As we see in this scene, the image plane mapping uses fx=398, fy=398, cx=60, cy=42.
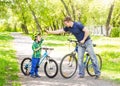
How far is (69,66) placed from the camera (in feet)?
41.1

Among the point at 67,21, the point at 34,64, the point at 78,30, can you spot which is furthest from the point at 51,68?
the point at 67,21

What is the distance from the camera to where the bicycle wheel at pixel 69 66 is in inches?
478

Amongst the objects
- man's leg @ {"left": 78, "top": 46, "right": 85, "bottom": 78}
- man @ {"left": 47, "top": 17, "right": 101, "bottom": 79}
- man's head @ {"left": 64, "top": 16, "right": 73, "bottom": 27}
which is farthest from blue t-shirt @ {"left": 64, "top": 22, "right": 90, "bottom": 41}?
man's leg @ {"left": 78, "top": 46, "right": 85, "bottom": 78}

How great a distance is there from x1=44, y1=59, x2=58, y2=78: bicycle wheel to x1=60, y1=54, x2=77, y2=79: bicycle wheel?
24 cm

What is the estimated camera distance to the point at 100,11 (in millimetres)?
72875

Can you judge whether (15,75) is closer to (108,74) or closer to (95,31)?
(108,74)

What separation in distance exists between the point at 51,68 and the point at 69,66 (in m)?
0.69

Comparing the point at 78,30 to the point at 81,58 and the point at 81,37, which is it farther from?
the point at 81,58

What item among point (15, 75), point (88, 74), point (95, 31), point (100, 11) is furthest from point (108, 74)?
point (95, 31)

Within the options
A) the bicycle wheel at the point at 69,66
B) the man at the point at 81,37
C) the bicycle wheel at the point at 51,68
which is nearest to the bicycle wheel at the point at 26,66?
the bicycle wheel at the point at 51,68

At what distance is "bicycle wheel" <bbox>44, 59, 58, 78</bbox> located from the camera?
39.7 feet

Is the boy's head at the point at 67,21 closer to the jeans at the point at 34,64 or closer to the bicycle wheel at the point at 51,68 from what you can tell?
the bicycle wheel at the point at 51,68

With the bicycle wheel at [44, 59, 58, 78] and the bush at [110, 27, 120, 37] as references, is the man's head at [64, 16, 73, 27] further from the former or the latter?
the bush at [110, 27, 120, 37]

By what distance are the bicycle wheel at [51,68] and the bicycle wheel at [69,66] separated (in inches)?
9.5
